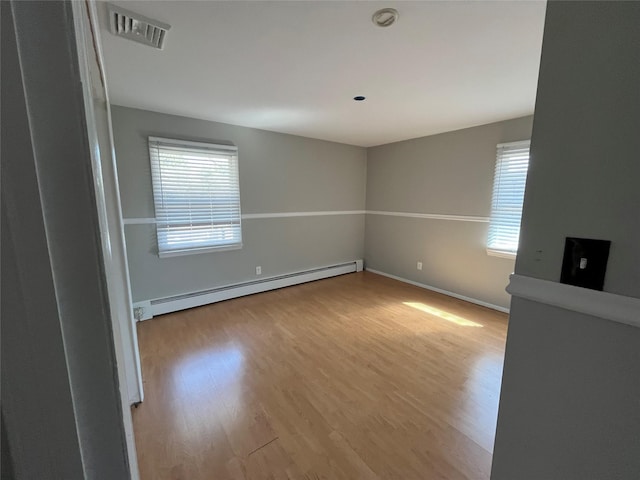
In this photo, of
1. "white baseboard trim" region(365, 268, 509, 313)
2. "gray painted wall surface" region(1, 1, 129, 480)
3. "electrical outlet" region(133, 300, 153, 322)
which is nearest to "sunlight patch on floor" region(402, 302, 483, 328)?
"white baseboard trim" region(365, 268, 509, 313)

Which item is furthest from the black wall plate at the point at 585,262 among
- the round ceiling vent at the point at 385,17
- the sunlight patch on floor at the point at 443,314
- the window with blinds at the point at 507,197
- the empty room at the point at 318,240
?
the window with blinds at the point at 507,197

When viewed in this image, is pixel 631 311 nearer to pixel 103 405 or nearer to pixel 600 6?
pixel 600 6

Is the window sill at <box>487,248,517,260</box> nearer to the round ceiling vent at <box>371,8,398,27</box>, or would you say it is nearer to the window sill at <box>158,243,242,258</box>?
the round ceiling vent at <box>371,8,398,27</box>

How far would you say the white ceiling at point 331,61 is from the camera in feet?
4.46

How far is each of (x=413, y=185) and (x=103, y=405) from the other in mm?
4257

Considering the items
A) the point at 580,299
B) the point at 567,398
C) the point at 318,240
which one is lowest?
the point at 318,240

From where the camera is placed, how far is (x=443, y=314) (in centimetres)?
314

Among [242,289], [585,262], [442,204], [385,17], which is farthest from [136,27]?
[442,204]

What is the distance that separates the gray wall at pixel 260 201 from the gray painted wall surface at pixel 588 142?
10.9 feet

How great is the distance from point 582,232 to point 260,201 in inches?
136

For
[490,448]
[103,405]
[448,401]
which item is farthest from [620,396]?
[448,401]

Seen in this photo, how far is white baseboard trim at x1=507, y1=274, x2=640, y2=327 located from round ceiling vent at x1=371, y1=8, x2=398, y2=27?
4.66 ft

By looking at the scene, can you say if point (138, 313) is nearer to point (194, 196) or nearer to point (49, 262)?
point (194, 196)

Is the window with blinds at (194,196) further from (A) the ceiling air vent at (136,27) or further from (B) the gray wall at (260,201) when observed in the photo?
(A) the ceiling air vent at (136,27)
